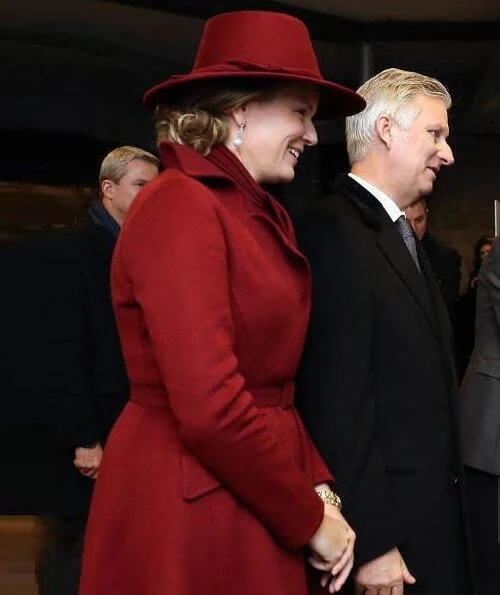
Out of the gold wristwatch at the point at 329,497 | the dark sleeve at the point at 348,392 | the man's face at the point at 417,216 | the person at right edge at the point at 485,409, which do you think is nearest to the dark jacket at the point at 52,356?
the person at right edge at the point at 485,409

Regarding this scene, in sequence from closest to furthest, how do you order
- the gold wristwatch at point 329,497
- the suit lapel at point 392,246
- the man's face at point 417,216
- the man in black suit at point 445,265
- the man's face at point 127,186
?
1. the gold wristwatch at point 329,497
2. the suit lapel at point 392,246
3. the man's face at point 127,186
4. the man's face at point 417,216
5. the man in black suit at point 445,265

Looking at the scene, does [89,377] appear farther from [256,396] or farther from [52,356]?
[256,396]

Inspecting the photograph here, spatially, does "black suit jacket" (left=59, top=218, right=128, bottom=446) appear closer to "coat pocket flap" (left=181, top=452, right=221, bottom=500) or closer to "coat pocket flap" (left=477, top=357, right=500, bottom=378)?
"coat pocket flap" (left=477, top=357, right=500, bottom=378)

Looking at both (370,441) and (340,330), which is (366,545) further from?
(340,330)

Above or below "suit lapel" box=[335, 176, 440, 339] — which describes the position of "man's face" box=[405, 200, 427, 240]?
below

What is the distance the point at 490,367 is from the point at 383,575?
0.93 meters

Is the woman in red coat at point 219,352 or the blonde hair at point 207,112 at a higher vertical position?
the blonde hair at point 207,112

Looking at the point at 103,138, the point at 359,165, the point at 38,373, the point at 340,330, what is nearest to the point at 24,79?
the point at 103,138

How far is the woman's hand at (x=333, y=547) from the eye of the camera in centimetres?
150

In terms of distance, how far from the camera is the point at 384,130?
202 cm

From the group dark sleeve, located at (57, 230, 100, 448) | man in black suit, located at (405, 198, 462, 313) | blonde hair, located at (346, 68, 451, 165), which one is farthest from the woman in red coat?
man in black suit, located at (405, 198, 462, 313)

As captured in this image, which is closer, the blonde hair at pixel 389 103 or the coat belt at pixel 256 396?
the coat belt at pixel 256 396

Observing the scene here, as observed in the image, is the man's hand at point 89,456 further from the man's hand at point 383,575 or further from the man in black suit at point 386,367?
the man's hand at point 383,575

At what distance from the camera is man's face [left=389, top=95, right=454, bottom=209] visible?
6.59 ft
